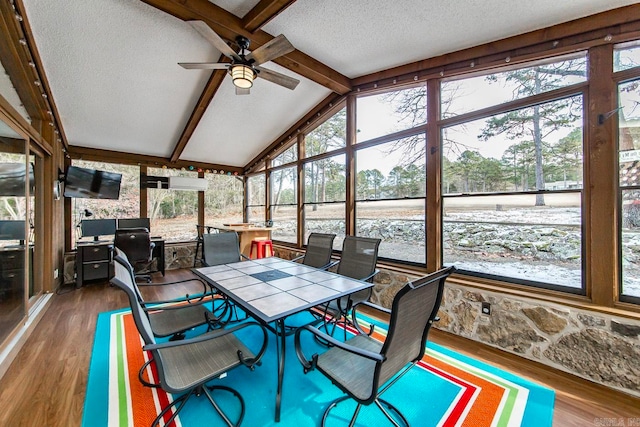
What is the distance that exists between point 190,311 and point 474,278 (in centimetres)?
284

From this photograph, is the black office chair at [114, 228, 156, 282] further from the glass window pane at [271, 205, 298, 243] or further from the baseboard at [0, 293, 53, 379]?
the glass window pane at [271, 205, 298, 243]

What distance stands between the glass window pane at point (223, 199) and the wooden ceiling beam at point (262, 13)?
456cm

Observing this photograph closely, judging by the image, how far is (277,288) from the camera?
2197 mm

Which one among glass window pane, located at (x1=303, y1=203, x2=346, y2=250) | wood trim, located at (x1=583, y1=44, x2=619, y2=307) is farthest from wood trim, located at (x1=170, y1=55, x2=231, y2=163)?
wood trim, located at (x1=583, y1=44, x2=619, y2=307)

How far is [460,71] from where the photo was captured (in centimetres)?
287

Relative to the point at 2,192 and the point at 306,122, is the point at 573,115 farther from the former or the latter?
the point at 2,192

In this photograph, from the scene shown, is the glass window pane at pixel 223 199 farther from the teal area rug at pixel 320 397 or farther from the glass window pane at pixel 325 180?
the teal area rug at pixel 320 397

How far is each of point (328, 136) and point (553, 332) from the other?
3.85 m

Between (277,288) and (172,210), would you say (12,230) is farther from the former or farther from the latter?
(172,210)

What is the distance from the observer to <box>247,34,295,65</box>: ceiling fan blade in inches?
88.0

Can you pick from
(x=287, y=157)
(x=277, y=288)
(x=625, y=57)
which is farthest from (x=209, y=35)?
(x=287, y=157)

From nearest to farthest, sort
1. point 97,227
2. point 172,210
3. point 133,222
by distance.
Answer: point 97,227 < point 133,222 < point 172,210

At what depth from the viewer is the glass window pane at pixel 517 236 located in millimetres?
2299

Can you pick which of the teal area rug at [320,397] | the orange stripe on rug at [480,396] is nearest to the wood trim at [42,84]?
the teal area rug at [320,397]
